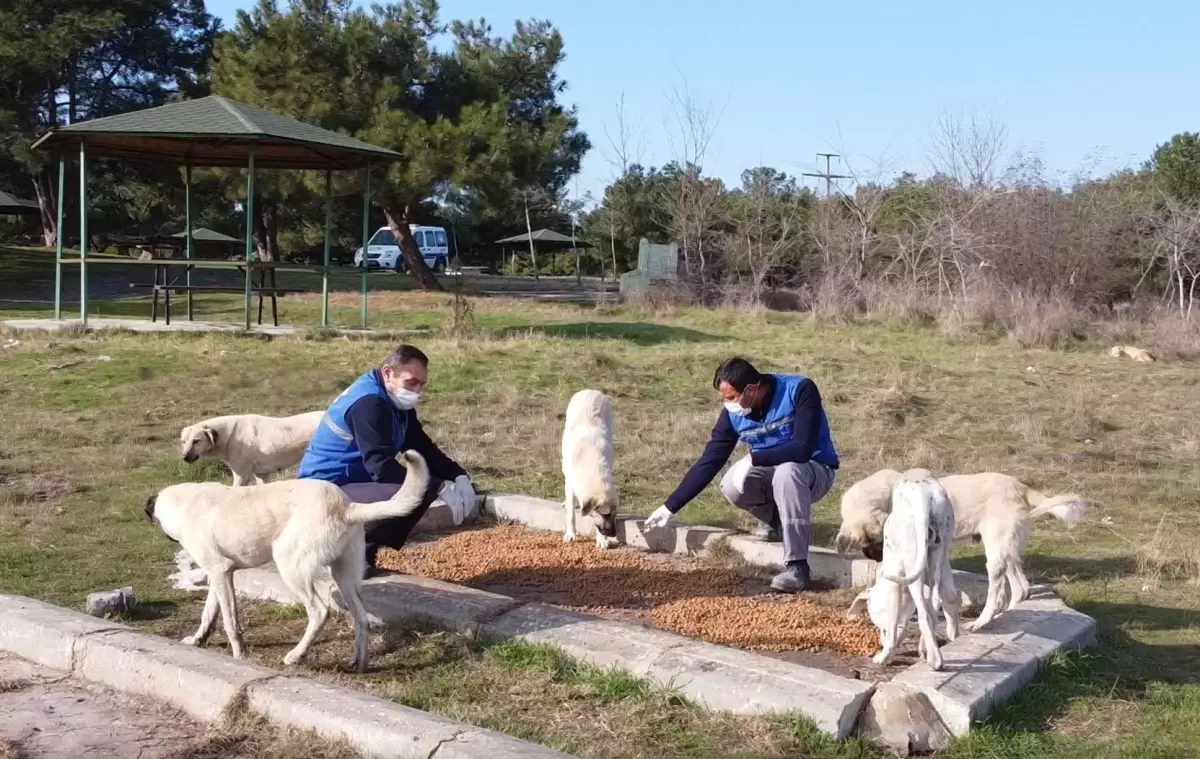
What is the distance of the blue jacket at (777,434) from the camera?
6148mm

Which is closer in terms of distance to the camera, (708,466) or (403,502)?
(403,502)

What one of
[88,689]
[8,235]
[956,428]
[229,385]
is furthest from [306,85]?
[8,235]

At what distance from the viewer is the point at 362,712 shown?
153 inches

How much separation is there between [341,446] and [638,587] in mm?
1766

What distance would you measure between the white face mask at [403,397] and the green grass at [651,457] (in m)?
1.17

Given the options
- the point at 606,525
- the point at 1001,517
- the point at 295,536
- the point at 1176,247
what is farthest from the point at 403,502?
the point at 1176,247

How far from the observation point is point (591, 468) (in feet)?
22.2

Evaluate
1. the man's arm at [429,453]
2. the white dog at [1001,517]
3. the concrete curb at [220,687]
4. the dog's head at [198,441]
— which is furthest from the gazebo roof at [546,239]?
the concrete curb at [220,687]

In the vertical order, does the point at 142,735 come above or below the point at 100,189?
below

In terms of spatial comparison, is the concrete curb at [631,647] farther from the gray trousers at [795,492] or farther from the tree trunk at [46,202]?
the tree trunk at [46,202]

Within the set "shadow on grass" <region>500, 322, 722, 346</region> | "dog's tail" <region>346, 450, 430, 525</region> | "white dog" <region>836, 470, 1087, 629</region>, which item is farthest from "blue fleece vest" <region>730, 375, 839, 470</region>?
"shadow on grass" <region>500, 322, 722, 346</region>

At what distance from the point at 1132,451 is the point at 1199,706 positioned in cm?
684

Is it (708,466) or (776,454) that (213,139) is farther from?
(776,454)

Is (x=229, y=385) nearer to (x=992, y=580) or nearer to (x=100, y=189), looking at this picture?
(x=992, y=580)
